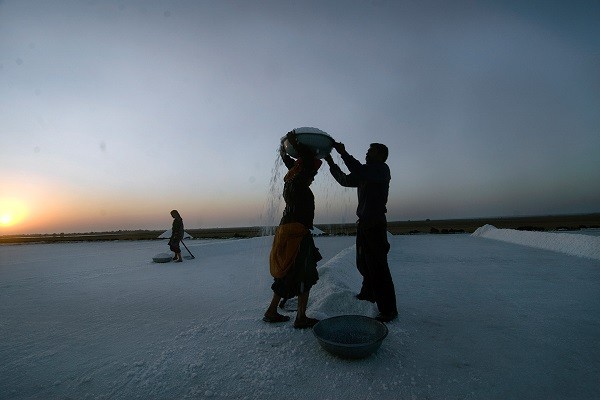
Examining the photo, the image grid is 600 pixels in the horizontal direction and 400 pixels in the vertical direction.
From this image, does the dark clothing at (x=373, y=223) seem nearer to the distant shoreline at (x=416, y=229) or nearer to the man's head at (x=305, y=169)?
the man's head at (x=305, y=169)

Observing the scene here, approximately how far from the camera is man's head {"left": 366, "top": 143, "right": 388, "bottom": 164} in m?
3.36

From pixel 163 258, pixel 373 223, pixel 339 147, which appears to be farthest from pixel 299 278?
pixel 163 258

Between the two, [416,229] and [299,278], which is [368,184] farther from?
[416,229]

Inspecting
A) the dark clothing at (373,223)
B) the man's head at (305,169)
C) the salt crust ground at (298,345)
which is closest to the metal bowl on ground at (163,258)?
the salt crust ground at (298,345)

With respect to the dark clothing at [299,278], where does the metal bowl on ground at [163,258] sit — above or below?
below

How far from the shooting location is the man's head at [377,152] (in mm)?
3361

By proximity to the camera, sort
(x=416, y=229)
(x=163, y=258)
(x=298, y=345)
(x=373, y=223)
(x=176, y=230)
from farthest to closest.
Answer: (x=416, y=229) → (x=163, y=258) → (x=176, y=230) → (x=373, y=223) → (x=298, y=345)

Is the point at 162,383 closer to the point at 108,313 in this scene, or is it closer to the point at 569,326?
the point at 108,313

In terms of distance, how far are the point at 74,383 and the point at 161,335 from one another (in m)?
0.93

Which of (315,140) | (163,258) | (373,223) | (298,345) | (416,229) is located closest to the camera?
(298,345)

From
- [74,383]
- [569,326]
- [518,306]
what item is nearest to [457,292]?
[518,306]

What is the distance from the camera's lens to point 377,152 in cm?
337

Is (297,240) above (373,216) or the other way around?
the other way around

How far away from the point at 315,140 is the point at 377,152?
2.64ft
